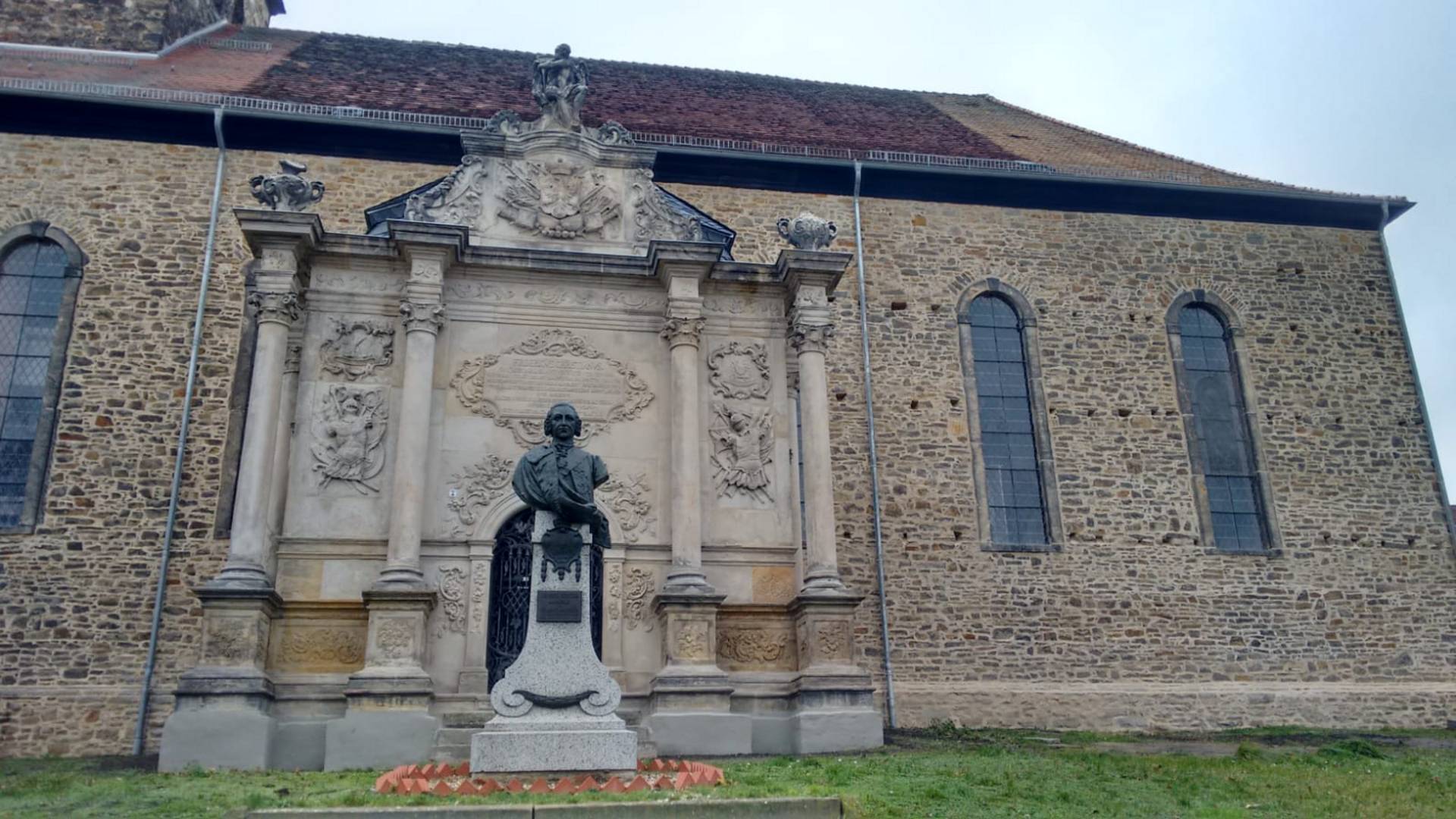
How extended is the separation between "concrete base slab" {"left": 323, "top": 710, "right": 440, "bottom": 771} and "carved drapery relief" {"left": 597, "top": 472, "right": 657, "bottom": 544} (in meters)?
2.97

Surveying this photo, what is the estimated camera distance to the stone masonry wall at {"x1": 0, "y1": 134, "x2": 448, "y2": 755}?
14703 mm

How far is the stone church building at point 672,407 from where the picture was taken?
12.1 metres

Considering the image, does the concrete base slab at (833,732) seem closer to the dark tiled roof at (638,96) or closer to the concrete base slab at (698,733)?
the concrete base slab at (698,733)

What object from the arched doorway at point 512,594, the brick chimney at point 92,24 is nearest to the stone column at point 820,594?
the arched doorway at point 512,594

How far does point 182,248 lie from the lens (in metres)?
17.1

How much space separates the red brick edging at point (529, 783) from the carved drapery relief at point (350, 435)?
14.9ft

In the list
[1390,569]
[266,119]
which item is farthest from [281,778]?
[1390,569]

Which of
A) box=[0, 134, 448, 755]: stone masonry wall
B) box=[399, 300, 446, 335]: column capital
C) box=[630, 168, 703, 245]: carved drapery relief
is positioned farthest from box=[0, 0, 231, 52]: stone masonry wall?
box=[630, 168, 703, 245]: carved drapery relief

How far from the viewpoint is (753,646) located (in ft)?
41.1

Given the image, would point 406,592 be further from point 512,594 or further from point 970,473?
point 970,473

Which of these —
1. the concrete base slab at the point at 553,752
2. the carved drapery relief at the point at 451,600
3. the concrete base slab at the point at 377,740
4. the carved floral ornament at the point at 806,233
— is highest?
the carved floral ornament at the point at 806,233

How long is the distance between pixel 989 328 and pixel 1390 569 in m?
7.58

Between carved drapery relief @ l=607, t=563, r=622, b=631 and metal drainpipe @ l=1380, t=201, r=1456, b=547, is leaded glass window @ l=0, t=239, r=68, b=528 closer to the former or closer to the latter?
carved drapery relief @ l=607, t=563, r=622, b=631

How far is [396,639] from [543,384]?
3.30 m
